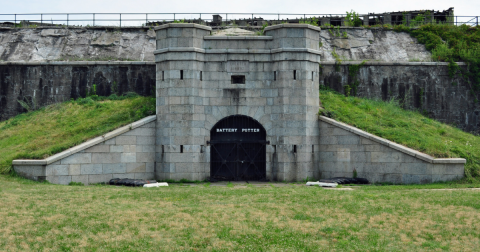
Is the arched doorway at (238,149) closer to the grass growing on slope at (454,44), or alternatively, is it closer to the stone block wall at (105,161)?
the stone block wall at (105,161)

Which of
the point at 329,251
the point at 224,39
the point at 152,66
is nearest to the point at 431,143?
the point at 224,39

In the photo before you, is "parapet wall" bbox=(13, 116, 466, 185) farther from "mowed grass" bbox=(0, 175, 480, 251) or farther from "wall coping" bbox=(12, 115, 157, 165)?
"mowed grass" bbox=(0, 175, 480, 251)

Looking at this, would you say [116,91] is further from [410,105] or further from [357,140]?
[410,105]

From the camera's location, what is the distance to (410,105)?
32.3 metres

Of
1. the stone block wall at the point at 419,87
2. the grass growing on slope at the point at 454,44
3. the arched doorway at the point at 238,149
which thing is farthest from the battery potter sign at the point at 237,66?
the grass growing on slope at the point at 454,44

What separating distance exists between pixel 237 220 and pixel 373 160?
1127 centimetres

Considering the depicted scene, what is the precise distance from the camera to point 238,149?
88.1 ft

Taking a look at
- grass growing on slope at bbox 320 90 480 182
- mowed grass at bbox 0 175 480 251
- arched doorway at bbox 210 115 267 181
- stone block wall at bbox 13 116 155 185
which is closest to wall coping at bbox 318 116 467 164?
grass growing on slope at bbox 320 90 480 182

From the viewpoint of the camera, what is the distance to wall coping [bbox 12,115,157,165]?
912 inches

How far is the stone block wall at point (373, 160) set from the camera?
23.7 meters

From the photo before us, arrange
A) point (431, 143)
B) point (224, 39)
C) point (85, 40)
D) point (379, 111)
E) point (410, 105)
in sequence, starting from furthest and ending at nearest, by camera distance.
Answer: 1. point (85, 40)
2. point (410, 105)
3. point (379, 111)
4. point (224, 39)
5. point (431, 143)

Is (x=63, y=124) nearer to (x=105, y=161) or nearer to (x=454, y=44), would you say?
(x=105, y=161)

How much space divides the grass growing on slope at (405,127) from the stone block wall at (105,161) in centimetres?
873

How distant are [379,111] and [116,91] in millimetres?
14644
